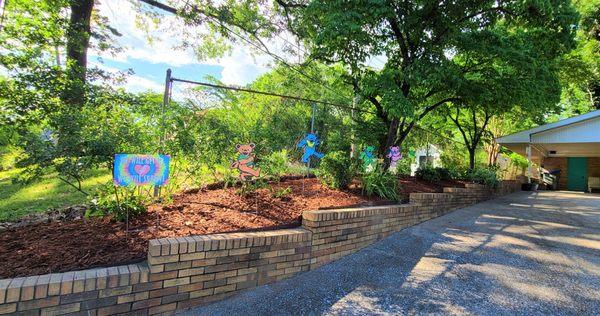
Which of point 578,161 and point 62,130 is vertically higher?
point 578,161

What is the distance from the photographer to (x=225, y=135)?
13.6 ft

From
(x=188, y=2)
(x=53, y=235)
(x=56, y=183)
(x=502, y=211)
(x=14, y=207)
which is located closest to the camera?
(x=53, y=235)

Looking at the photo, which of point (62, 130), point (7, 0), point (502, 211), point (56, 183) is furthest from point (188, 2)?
point (502, 211)

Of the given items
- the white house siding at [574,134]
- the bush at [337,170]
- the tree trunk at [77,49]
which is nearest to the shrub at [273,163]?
the bush at [337,170]

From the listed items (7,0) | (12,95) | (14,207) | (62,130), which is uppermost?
(7,0)

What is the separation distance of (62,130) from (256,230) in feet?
6.70

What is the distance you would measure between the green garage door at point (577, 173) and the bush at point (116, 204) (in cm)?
2510

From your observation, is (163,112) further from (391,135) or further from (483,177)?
(483,177)

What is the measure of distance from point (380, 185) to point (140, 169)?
12.9 ft

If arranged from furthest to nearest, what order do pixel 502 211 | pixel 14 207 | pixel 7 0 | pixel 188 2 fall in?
pixel 188 2 < pixel 502 211 < pixel 7 0 < pixel 14 207

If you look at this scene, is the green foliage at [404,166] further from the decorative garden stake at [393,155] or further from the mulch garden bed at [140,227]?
the mulch garden bed at [140,227]

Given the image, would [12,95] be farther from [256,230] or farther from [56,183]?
[256,230]

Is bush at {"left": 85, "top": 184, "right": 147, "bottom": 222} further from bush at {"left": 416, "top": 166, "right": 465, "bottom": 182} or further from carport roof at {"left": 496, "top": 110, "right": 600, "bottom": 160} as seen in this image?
carport roof at {"left": 496, "top": 110, "right": 600, "bottom": 160}

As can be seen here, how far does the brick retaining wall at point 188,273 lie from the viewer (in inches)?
83.2
